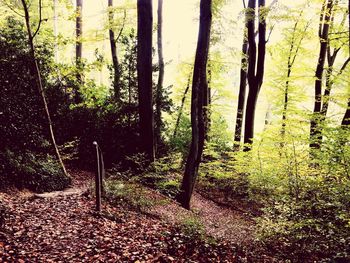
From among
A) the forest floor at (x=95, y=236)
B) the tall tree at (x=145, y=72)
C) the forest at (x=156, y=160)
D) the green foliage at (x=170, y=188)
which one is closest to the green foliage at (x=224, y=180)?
the forest at (x=156, y=160)

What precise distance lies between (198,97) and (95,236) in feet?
16.1

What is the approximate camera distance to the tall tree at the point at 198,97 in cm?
808

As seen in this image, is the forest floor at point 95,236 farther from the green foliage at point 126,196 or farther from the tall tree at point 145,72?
the tall tree at point 145,72

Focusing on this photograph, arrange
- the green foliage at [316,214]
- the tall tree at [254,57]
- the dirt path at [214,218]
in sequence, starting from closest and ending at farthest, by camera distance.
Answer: the green foliage at [316,214]
the dirt path at [214,218]
the tall tree at [254,57]

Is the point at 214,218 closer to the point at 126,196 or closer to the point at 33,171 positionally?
the point at 126,196

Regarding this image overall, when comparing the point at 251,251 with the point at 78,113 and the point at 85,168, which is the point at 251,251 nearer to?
the point at 85,168

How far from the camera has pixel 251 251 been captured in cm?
586

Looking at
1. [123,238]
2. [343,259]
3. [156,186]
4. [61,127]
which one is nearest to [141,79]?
[156,186]

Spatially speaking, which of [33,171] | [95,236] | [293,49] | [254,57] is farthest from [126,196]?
[293,49]

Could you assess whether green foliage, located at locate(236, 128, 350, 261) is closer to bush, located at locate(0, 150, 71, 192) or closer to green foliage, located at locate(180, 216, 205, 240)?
green foliage, located at locate(180, 216, 205, 240)

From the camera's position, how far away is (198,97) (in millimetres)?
8531

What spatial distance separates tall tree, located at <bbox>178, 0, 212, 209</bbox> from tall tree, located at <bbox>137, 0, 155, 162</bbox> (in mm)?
1571

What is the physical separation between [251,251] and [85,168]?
25.6 feet

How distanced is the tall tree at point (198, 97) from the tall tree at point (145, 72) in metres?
1.57
